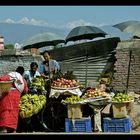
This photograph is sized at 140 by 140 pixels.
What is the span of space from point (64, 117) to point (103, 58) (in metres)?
8.28

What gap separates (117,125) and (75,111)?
0.76 metres

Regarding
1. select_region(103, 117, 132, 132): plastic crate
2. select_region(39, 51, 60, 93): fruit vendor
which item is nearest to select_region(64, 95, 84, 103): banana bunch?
select_region(103, 117, 132, 132): plastic crate

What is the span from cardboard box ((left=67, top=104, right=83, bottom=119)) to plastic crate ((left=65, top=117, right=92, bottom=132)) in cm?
7

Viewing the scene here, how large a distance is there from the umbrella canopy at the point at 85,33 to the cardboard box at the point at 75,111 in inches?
349

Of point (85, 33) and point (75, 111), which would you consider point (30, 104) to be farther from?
point (85, 33)

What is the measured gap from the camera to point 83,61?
1681 centimetres

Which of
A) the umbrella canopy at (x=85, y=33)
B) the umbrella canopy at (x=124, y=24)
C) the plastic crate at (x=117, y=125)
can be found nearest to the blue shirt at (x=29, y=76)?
the plastic crate at (x=117, y=125)

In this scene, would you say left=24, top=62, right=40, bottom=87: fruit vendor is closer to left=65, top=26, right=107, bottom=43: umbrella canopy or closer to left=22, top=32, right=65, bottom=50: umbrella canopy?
left=22, top=32, right=65, bottom=50: umbrella canopy

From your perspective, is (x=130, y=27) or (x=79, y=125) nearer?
(x=79, y=125)

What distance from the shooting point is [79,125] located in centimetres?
766

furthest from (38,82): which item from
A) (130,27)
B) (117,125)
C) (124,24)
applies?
(124,24)

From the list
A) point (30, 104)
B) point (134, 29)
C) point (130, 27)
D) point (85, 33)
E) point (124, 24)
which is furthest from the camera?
point (85, 33)

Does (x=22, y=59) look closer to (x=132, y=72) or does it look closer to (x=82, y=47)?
(x=82, y=47)

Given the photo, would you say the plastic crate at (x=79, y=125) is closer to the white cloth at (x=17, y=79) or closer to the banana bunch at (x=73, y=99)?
the banana bunch at (x=73, y=99)
